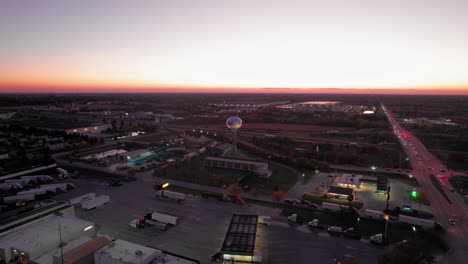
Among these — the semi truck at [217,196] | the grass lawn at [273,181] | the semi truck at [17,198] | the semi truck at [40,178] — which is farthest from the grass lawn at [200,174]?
the semi truck at [17,198]

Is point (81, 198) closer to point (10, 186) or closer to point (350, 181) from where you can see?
point (10, 186)

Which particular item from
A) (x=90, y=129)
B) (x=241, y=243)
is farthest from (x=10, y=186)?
(x=90, y=129)

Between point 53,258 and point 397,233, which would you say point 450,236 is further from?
point 53,258

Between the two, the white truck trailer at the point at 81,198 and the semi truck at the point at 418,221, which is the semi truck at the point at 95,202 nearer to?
the white truck trailer at the point at 81,198

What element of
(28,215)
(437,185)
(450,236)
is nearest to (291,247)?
(450,236)

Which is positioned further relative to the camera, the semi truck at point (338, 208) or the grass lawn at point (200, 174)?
the grass lawn at point (200, 174)

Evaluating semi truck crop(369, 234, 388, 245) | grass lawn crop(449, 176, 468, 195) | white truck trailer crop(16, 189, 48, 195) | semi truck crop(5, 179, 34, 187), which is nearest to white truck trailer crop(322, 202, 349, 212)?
semi truck crop(369, 234, 388, 245)

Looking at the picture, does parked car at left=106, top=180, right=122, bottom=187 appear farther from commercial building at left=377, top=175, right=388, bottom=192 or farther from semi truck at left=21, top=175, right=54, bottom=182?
commercial building at left=377, top=175, right=388, bottom=192
